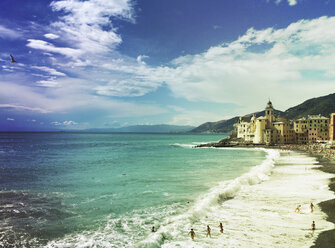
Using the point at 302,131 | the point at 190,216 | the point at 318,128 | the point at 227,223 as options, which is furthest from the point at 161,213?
the point at 318,128

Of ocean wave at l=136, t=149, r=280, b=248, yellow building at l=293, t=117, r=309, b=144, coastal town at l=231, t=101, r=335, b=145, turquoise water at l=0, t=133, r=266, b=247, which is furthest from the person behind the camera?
yellow building at l=293, t=117, r=309, b=144

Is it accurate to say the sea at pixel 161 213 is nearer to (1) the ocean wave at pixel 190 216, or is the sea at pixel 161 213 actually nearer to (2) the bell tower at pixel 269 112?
(1) the ocean wave at pixel 190 216

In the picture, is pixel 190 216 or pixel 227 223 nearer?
pixel 227 223

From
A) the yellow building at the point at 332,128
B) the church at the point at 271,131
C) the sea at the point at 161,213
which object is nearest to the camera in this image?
the sea at the point at 161,213

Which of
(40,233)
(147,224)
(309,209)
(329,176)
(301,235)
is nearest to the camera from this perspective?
(301,235)

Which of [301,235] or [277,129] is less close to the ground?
[277,129]

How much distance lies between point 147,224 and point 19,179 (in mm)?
25610

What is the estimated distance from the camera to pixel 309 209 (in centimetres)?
1847

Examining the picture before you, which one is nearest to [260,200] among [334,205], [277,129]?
[334,205]

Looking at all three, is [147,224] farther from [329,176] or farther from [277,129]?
[277,129]

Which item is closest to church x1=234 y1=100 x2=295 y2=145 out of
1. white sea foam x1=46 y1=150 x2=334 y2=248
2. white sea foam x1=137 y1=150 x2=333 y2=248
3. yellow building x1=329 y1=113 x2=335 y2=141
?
yellow building x1=329 y1=113 x2=335 y2=141

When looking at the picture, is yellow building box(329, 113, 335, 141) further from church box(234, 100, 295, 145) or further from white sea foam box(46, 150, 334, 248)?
white sea foam box(46, 150, 334, 248)

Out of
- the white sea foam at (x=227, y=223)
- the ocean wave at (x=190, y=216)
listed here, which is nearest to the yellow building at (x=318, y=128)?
the white sea foam at (x=227, y=223)

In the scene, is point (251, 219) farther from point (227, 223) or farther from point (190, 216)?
point (190, 216)
